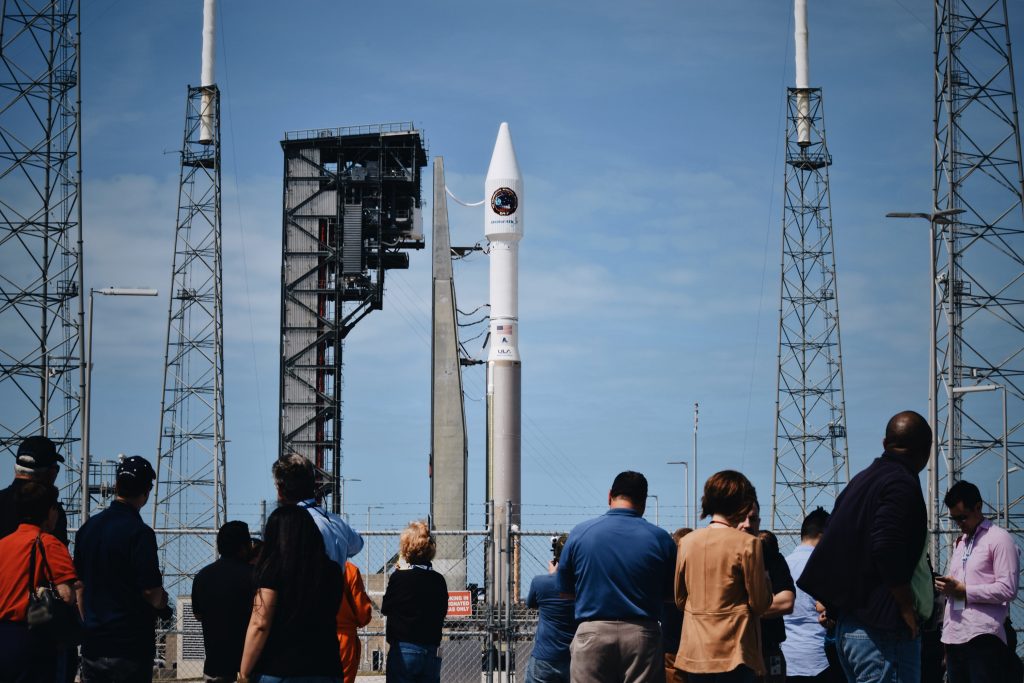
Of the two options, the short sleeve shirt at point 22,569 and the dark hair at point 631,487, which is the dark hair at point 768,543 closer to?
the dark hair at point 631,487

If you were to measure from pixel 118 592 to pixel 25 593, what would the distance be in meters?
0.61

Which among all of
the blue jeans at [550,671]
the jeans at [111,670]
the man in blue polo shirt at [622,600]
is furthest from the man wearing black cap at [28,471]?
the blue jeans at [550,671]

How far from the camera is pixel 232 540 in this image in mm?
8898

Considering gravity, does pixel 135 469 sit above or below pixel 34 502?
above

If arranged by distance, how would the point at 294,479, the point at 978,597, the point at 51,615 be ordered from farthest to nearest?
1. the point at 978,597
2. the point at 51,615
3. the point at 294,479

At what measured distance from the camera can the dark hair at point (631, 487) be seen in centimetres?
834

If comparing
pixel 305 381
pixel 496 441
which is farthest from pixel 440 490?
pixel 305 381

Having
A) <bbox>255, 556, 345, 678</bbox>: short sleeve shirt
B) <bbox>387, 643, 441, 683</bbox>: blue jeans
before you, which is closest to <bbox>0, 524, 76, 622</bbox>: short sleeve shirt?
<bbox>255, 556, 345, 678</bbox>: short sleeve shirt

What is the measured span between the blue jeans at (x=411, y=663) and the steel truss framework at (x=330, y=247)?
35031mm

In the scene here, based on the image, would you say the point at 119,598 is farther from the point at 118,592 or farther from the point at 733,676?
the point at 733,676

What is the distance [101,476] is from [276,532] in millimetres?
35515

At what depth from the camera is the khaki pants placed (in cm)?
792

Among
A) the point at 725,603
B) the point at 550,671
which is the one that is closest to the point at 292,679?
the point at 725,603

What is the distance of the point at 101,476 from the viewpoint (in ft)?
132
